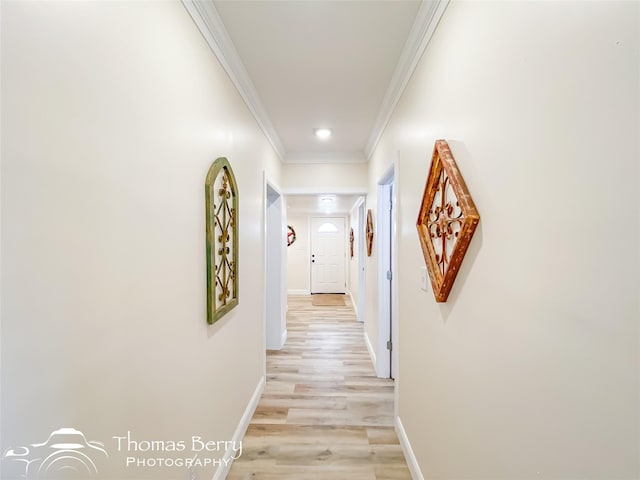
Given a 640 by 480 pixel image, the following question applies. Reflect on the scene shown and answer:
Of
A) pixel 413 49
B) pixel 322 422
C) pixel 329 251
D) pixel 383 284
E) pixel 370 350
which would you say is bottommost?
pixel 322 422

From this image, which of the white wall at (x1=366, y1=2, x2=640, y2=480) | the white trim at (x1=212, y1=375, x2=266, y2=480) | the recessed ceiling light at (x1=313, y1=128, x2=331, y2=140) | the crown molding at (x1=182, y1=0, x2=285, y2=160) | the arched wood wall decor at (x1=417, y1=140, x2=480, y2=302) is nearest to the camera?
the white wall at (x1=366, y1=2, x2=640, y2=480)

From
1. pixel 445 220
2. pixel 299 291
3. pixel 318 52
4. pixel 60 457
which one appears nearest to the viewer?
pixel 60 457

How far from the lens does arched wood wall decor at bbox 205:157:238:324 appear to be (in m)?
1.45

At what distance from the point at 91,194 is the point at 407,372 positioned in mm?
1890

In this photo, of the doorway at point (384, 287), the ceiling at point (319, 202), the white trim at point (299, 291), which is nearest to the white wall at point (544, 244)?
the doorway at point (384, 287)

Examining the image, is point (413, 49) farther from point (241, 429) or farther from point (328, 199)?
point (328, 199)

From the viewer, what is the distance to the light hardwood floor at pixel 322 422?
5.95ft

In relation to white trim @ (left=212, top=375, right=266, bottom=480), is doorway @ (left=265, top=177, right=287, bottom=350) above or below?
above

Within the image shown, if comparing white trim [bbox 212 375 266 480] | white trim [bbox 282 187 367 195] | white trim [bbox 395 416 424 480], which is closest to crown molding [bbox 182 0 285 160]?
white trim [bbox 282 187 367 195]

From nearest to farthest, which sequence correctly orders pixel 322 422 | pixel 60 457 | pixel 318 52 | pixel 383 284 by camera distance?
pixel 60 457 < pixel 318 52 < pixel 322 422 < pixel 383 284

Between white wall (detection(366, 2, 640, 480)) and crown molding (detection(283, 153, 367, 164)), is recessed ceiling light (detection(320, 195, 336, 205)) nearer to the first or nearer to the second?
crown molding (detection(283, 153, 367, 164))

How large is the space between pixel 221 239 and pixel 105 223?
2.66 feet

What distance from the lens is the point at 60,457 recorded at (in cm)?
68

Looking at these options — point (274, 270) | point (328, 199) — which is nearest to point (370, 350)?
point (274, 270)
